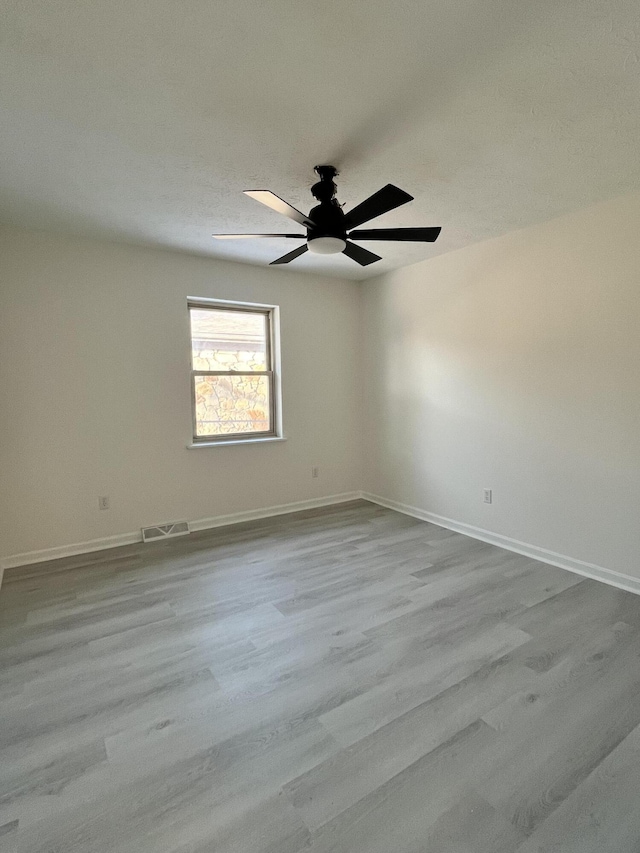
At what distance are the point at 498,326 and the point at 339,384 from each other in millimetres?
1913

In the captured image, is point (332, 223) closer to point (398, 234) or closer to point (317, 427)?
point (398, 234)

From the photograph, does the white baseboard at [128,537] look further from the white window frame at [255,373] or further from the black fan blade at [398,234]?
the black fan blade at [398,234]

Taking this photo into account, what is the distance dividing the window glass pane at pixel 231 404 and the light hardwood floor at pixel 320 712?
5.19 ft

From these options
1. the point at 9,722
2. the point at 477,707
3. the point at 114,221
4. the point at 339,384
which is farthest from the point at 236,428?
the point at 477,707

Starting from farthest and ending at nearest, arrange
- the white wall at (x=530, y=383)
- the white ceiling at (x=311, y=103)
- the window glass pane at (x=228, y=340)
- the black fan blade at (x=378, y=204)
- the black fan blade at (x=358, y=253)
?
the window glass pane at (x=228, y=340) < the white wall at (x=530, y=383) < the black fan blade at (x=358, y=253) < the black fan blade at (x=378, y=204) < the white ceiling at (x=311, y=103)

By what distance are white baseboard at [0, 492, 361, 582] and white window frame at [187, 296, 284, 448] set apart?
745mm

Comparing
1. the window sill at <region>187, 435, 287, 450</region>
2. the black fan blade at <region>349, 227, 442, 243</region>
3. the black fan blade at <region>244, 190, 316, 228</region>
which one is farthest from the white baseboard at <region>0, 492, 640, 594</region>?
the black fan blade at <region>244, 190, 316, 228</region>

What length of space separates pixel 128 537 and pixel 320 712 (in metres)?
2.58

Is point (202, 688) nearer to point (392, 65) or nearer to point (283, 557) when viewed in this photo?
point (283, 557)

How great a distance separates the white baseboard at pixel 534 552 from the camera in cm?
280

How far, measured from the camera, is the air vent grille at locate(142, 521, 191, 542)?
373 centimetres

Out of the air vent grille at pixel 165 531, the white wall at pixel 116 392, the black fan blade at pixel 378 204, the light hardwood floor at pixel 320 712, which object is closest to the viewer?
the light hardwood floor at pixel 320 712

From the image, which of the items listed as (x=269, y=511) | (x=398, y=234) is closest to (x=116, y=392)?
(x=269, y=511)

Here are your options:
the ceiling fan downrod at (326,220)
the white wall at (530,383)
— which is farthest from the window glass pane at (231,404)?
the ceiling fan downrod at (326,220)
